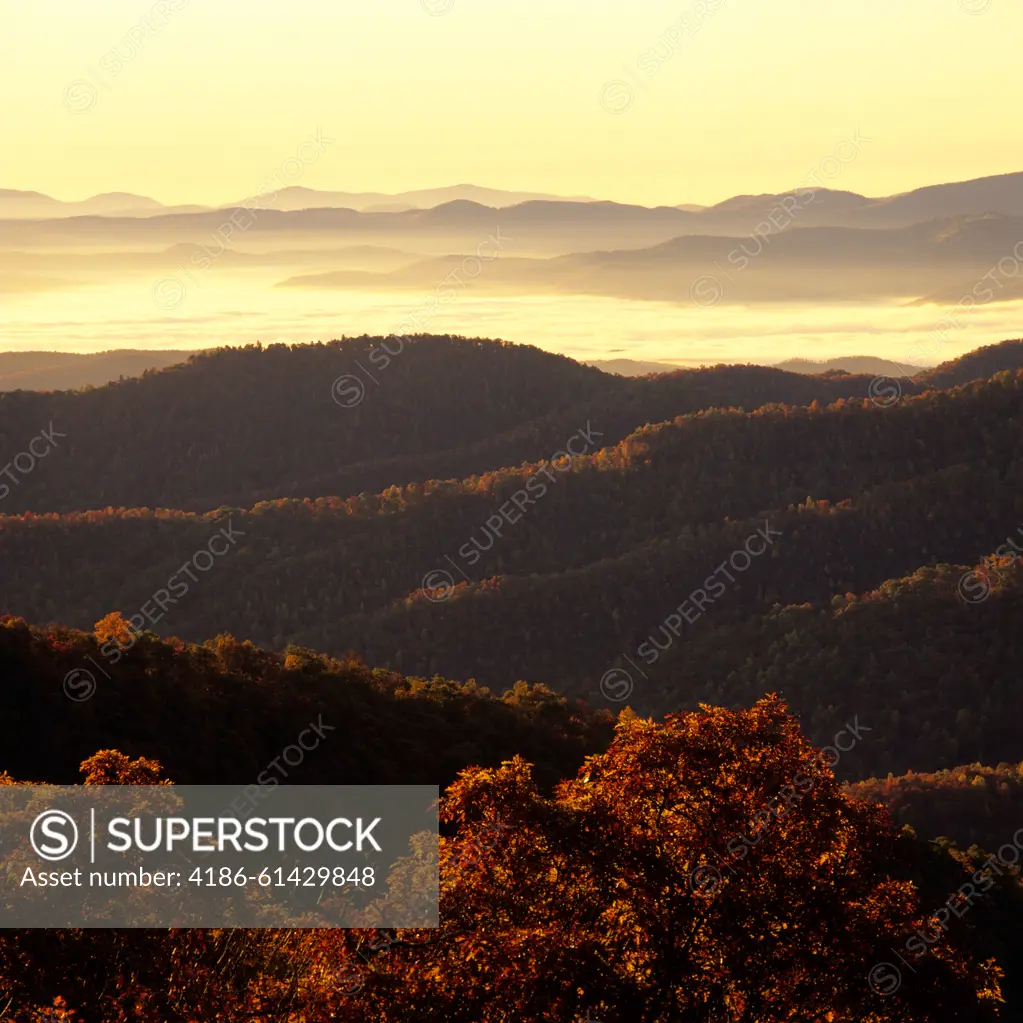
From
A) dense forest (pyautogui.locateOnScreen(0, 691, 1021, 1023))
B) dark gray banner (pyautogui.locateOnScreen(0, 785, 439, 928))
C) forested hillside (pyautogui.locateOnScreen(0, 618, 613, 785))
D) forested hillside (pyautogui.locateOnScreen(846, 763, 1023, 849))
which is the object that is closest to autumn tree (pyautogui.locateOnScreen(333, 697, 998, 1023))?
dense forest (pyautogui.locateOnScreen(0, 691, 1021, 1023))

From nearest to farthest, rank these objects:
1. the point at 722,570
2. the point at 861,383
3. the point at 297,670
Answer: the point at 297,670
the point at 722,570
the point at 861,383

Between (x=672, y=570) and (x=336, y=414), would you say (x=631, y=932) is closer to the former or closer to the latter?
(x=672, y=570)

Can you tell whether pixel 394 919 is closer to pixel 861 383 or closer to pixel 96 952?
pixel 96 952

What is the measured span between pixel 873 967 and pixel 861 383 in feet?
575

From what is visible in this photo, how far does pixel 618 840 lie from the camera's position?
39.4 feet

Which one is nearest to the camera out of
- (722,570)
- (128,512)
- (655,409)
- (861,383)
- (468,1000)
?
(468,1000)

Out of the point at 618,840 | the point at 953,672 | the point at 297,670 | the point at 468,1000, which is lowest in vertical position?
the point at 953,672

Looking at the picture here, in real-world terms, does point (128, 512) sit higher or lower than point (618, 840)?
lower

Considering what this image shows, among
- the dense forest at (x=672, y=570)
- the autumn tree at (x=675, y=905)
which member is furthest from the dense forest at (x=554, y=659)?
the dense forest at (x=672, y=570)

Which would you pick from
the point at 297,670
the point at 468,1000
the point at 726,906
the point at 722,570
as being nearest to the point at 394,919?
the point at 468,1000

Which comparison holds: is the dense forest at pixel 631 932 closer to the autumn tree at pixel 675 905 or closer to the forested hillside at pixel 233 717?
the autumn tree at pixel 675 905

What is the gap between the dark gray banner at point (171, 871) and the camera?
1209cm

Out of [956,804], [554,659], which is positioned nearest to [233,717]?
[956,804]

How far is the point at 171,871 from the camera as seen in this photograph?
13.4m
